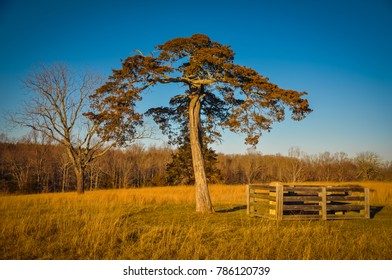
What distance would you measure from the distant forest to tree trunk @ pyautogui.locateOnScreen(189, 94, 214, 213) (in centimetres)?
→ 638

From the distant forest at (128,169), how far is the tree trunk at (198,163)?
6.38 meters

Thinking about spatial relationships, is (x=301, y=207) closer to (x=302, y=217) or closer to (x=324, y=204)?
(x=302, y=217)

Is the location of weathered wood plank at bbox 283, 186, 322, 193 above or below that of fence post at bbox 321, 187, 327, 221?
above

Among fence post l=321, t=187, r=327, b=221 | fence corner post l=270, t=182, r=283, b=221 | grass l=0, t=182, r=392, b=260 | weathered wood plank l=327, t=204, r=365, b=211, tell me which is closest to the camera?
grass l=0, t=182, r=392, b=260

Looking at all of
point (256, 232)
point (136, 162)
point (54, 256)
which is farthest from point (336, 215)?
point (136, 162)

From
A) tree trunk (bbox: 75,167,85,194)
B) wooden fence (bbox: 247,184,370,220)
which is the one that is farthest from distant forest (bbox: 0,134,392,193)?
wooden fence (bbox: 247,184,370,220)

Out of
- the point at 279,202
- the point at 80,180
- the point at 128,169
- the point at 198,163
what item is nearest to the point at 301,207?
the point at 279,202

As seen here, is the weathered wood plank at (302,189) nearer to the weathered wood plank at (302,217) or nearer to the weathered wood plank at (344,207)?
the weathered wood plank at (344,207)

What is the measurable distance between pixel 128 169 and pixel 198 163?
52.8m

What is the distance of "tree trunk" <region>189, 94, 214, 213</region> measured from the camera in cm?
1255

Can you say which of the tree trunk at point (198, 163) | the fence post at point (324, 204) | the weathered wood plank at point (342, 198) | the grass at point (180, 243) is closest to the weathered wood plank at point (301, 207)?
the fence post at point (324, 204)

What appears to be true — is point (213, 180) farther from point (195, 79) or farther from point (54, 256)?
point (54, 256)

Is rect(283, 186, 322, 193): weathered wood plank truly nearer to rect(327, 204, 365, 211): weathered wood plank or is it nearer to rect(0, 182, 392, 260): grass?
rect(327, 204, 365, 211): weathered wood plank

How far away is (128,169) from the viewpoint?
6338 centimetres
